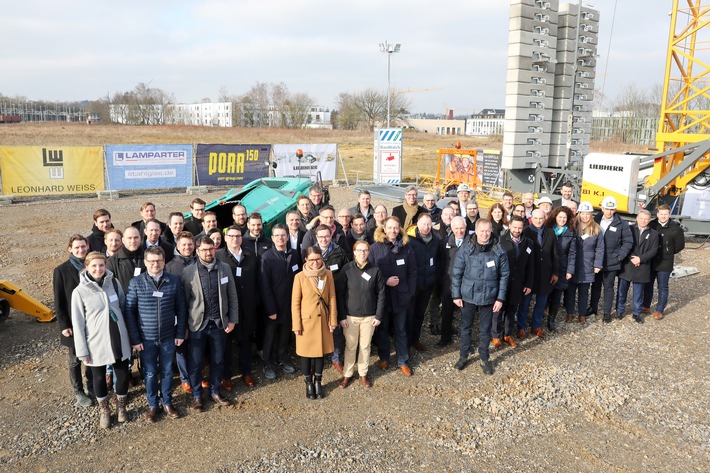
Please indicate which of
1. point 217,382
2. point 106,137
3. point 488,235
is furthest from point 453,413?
point 106,137

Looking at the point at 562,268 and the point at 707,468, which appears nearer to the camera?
the point at 707,468

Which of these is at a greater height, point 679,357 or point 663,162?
point 663,162

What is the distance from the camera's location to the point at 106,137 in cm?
4372

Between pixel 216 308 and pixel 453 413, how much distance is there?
8.25ft

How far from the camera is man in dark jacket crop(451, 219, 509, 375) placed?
5.58 meters

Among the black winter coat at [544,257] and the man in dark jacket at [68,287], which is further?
the black winter coat at [544,257]

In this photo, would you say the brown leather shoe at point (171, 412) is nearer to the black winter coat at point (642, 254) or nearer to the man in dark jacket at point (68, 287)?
the man in dark jacket at point (68, 287)

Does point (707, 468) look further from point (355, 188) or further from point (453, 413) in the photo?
point (355, 188)

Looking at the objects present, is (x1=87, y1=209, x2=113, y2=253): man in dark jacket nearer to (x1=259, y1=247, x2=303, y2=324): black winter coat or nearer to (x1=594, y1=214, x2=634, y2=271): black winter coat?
(x1=259, y1=247, x2=303, y2=324): black winter coat

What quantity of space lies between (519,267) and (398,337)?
1746 millimetres

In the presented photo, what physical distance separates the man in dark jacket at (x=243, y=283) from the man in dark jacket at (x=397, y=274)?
1.28m

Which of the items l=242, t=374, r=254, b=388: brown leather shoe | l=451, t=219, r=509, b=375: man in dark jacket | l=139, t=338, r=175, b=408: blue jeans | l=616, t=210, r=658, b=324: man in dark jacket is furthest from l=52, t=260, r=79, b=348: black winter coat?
l=616, t=210, r=658, b=324: man in dark jacket

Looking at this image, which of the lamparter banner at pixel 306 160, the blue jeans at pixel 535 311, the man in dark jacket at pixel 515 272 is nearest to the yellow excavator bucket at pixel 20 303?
the man in dark jacket at pixel 515 272

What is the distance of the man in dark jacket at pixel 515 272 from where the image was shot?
20.2 feet
